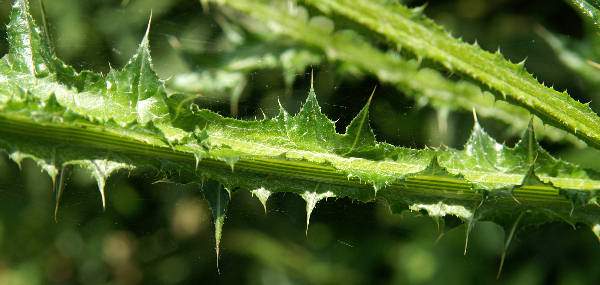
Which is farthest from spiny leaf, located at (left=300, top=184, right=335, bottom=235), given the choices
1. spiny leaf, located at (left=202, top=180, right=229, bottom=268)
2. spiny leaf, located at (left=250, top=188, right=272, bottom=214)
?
spiny leaf, located at (left=202, top=180, right=229, bottom=268)

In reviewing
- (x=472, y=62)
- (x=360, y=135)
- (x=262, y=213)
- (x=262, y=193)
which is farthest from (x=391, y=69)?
(x=262, y=213)

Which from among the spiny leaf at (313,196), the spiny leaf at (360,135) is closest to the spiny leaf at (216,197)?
the spiny leaf at (313,196)

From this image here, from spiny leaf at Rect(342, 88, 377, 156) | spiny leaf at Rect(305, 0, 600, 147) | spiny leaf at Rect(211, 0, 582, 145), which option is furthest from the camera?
spiny leaf at Rect(211, 0, 582, 145)

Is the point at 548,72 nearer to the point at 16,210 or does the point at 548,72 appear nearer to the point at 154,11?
the point at 154,11

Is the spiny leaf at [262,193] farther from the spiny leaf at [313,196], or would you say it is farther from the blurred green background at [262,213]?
the blurred green background at [262,213]

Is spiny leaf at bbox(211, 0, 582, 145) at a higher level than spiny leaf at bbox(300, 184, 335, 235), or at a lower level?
higher

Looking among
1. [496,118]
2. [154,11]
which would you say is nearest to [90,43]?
[154,11]

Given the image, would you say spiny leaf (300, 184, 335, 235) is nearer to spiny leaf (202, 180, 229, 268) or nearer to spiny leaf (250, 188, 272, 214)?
spiny leaf (250, 188, 272, 214)

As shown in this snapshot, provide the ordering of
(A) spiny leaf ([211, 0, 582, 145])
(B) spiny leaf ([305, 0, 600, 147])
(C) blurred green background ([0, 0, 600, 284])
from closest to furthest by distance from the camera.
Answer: (B) spiny leaf ([305, 0, 600, 147])
(A) spiny leaf ([211, 0, 582, 145])
(C) blurred green background ([0, 0, 600, 284])
